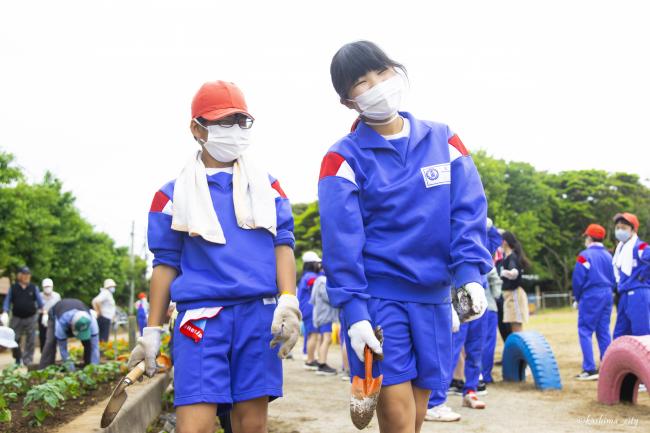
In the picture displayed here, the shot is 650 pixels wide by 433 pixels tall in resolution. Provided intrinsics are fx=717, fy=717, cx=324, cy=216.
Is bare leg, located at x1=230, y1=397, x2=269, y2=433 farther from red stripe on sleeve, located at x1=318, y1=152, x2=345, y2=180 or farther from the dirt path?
the dirt path

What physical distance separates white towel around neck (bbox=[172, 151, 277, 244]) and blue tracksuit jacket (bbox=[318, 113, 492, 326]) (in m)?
0.37

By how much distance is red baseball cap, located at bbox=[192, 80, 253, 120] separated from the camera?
3529 millimetres

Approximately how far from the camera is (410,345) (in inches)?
120

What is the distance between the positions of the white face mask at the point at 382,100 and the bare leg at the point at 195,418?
149 cm

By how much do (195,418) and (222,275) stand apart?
2.07 feet

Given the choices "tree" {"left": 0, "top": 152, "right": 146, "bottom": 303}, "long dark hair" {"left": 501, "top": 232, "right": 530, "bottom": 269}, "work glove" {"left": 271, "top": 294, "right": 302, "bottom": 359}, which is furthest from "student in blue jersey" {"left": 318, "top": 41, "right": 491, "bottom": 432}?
"tree" {"left": 0, "top": 152, "right": 146, "bottom": 303}

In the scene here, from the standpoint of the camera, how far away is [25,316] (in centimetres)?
1416

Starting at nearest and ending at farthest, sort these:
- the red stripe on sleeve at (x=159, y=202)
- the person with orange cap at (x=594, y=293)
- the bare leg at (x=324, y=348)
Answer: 1. the red stripe on sleeve at (x=159, y=202)
2. the person with orange cap at (x=594, y=293)
3. the bare leg at (x=324, y=348)

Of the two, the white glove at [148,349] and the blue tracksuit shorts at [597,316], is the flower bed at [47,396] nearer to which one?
the white glove at [148,349]

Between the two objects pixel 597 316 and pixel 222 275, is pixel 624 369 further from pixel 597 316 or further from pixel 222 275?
pixel 222 275

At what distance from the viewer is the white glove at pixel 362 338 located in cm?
286

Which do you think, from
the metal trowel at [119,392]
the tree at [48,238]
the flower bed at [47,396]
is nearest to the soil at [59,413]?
the flower bed at [47,396]

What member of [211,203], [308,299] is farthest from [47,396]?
[308,299]

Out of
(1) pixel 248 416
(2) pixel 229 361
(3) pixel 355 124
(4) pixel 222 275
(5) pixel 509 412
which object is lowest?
(5) pixel 509 412
